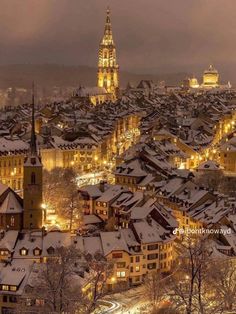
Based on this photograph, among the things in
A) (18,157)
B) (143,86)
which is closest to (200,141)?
(18,157)

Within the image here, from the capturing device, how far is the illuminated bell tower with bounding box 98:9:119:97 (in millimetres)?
143113

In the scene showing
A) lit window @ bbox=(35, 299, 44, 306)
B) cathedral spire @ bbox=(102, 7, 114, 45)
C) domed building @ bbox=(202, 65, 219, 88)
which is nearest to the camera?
lit window @ bbox=(35, 299, 44, 306)

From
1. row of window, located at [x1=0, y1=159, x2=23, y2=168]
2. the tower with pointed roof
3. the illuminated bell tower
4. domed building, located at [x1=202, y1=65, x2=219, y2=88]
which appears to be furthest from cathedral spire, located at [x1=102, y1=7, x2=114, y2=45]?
the tower with pointed roof

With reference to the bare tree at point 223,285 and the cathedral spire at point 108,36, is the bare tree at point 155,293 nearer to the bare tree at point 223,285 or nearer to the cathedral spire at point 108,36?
the bare tree at point 223,285

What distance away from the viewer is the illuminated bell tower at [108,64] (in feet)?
470

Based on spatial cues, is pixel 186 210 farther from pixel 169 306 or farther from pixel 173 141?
pixel 173 141

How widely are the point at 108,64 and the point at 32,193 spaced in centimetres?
10885

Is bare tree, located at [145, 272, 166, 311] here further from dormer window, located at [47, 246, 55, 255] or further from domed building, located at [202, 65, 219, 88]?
domed building, located at [202, 65, 219, 88]

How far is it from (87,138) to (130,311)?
35843 millimetres

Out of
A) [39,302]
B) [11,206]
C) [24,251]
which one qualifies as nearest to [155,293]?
[39,302]

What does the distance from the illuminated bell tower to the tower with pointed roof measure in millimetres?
102778

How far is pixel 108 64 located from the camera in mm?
146000

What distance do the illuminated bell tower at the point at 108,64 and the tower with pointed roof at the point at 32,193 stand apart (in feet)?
337

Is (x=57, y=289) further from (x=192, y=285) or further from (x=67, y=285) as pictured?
(x=192, y=285)
